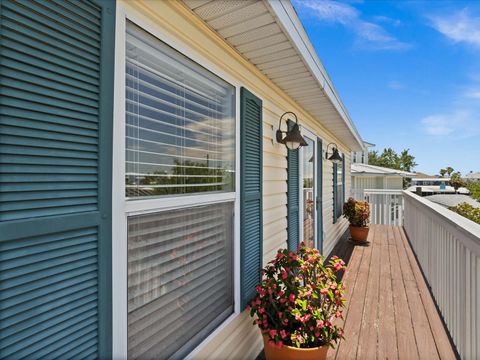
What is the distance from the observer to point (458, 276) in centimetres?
238

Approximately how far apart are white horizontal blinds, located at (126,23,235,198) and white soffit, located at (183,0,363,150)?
0.30m

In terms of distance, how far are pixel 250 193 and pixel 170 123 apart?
3.29 ft

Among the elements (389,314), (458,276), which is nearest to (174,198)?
(458,276)

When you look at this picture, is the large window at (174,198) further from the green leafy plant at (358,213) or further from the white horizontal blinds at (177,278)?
the green leafy plant at (358,213)

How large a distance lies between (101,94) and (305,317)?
1.88 metres

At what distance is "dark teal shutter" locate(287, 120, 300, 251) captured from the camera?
10.5 ft

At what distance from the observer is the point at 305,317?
1973 millimetres

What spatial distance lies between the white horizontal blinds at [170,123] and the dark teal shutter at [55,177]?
17 cm

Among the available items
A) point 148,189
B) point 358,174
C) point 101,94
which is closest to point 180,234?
point 148,189

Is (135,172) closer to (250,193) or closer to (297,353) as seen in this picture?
(250,193)

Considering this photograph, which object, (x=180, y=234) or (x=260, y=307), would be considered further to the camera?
(x=260, y=307)

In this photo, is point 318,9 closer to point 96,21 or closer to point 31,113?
point 96,21

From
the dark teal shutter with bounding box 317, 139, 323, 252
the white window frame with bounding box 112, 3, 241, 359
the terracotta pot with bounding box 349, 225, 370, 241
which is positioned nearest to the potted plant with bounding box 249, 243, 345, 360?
the white window frame with bounding box 112, 3, 241, 359

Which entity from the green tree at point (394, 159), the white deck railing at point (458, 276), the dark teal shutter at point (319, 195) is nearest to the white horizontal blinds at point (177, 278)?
the white deck railing at point (458, 276)
